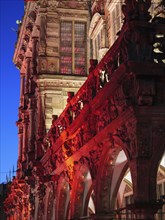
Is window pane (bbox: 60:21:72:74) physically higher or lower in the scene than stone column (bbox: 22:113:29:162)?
higher

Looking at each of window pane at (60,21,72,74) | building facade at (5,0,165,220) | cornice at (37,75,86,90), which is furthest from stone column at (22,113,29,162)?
window pane at (60,21,72,74)

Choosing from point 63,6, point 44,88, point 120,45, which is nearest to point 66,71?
point 44,88

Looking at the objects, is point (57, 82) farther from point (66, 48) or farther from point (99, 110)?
point (99, 110)

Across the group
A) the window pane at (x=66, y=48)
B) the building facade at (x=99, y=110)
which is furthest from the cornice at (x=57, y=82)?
the window pane at (x=66, y=48)

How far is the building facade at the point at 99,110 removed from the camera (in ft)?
28.9

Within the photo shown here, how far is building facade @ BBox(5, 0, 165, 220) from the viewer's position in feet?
28.9

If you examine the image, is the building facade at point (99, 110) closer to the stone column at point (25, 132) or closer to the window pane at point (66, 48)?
the window pane at point (66, 48)

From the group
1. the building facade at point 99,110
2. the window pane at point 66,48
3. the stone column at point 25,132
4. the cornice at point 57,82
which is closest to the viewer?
the building facade at point 99,110

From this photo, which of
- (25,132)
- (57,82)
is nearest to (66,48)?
(57,82)

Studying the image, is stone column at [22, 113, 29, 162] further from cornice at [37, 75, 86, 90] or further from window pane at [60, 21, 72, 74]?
window pane at [60, 21, 72, 74]

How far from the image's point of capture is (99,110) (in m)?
10.9

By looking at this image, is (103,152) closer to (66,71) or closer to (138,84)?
(138,84)

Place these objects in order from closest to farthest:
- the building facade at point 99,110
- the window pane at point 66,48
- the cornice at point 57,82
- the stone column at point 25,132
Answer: the building facade at point 99,110
the cornice at point 57,82
the window pane at point 66,48
the stone column at point 25,132

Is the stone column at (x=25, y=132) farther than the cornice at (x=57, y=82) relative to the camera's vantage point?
Yes
